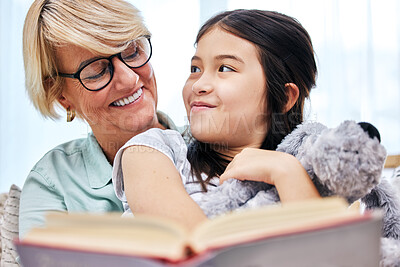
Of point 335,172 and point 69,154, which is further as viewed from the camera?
point 69,154

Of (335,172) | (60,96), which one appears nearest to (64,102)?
(60,96)

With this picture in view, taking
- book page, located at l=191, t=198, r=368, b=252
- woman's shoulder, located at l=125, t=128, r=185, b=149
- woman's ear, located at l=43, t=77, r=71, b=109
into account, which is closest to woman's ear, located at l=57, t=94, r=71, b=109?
woman's ear, located at l=43, t=77, r=71, b=109

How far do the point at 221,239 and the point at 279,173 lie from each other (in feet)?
1.25

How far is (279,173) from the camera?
858mm

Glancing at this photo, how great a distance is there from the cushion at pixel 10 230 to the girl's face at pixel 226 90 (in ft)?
2.54

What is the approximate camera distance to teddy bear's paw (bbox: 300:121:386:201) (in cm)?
79

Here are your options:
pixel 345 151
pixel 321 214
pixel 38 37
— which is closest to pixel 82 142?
pixel 38 37

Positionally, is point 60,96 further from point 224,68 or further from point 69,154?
point 224,68

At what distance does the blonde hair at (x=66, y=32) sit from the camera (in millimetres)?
1312

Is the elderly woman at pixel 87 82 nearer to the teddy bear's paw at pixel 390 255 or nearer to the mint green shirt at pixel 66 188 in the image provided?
the mint green shirt at pixel 66 188

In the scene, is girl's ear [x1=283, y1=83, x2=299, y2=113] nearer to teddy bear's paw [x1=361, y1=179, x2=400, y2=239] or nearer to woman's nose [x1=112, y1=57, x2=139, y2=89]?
teddy bear's paw [x1=361, y1=179, x2=400, y2=239]

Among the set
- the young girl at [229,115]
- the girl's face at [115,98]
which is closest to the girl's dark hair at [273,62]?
the young girl at [229,115]

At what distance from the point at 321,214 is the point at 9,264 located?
1196mm

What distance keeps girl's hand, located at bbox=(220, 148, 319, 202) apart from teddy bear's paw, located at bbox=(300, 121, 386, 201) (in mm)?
36
